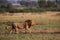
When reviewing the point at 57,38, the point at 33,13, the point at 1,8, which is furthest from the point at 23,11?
the point at 57,38

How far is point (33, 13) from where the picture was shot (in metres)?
23.2

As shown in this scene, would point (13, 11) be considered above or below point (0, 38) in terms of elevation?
below

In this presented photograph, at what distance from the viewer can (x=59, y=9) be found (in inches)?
950

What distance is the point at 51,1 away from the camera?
30.1 m

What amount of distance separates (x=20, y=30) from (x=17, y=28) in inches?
15.9

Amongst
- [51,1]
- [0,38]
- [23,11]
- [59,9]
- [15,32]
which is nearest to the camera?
[0,38]

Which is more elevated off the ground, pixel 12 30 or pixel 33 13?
pixel 12 30

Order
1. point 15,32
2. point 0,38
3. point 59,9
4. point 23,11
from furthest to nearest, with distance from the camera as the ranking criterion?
point 59,9, point 23,11, point 15,32, point 0,38

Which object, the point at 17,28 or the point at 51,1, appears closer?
the point at 17,28

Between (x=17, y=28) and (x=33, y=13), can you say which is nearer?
(x=17, y=28)

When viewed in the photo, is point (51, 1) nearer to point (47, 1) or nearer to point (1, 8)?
point (47, 1)

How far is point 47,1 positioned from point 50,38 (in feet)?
68.9

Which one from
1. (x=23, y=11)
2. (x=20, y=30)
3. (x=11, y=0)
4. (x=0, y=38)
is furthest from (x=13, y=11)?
(x=0, y=38)

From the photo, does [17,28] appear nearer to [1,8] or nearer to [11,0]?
[1,8]
